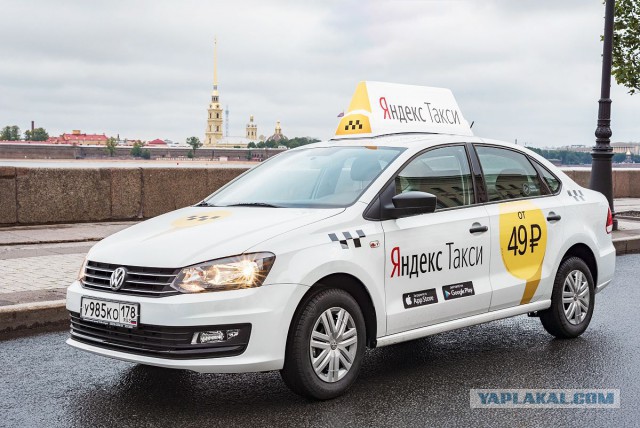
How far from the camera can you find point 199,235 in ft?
16.0

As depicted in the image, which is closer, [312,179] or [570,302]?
[312,179]

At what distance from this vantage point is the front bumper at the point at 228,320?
178 inches

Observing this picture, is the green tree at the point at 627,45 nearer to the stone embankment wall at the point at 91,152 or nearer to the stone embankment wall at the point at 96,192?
the stone embankment wall at the point at 96,192

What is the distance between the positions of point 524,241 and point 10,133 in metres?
144

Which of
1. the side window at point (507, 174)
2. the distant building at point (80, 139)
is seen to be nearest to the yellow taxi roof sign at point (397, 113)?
the side window at point (507, 174)

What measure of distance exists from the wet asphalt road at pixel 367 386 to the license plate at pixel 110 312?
1.66 ft

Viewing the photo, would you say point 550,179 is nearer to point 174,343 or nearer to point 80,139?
point 174,343

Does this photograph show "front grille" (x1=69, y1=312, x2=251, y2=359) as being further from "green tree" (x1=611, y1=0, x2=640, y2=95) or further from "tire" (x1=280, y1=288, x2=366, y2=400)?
"green tree" (x1=611, y1=0, x2=640, y2=95)

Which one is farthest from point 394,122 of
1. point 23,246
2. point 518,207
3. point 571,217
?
point 23,246

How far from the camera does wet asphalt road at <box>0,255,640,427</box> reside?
4.68 meters

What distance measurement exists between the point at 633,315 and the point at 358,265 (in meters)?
3.86

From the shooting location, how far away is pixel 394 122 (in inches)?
264

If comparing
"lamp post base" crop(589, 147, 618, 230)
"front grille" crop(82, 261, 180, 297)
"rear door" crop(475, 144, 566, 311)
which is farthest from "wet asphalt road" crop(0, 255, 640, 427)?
"lamp post base" crop(589, 147, 618, 230)

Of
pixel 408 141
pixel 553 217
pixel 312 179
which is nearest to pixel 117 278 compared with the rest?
pixel 312 179
